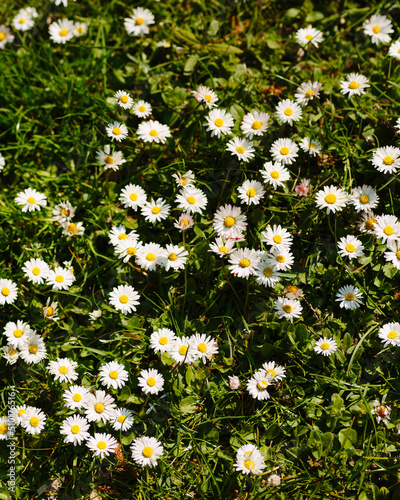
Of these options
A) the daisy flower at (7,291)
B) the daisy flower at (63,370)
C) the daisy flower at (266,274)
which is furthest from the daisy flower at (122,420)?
the daisy flower at (266,274)

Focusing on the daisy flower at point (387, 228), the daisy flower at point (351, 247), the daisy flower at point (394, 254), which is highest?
the daisy flower at point (387, 228)

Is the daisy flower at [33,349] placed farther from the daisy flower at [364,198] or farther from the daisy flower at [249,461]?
the daisy flower at [364,198]

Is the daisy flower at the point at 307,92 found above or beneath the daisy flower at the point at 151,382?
above

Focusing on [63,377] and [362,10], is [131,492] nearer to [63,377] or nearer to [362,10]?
[63,377]

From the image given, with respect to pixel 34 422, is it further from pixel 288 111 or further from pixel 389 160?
pixel 389 160

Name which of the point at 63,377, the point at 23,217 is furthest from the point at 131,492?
the point at 23,217
